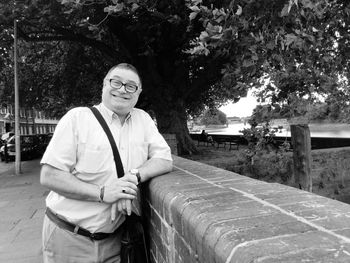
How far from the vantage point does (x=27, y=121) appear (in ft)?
177

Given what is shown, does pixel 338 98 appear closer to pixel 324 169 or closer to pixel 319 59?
pixel 319 59

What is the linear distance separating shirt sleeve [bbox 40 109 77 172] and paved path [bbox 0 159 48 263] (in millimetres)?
3560

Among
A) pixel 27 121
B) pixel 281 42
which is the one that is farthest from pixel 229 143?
pixel 27 121

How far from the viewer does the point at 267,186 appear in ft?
7.26

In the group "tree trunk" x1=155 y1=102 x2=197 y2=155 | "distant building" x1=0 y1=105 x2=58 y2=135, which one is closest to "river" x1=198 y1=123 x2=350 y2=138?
"tree trunk" x1=155 y1=102 x2=197 y2=155

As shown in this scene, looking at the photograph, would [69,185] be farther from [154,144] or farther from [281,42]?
[281,42]

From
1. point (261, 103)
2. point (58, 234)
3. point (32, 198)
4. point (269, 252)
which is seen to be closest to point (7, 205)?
point (32, 198)

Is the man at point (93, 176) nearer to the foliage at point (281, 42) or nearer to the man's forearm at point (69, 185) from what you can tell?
the man's forearm at point (69, 185)

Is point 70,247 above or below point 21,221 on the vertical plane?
above

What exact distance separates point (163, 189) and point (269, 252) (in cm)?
126

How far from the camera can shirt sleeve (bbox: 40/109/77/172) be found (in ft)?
7.50

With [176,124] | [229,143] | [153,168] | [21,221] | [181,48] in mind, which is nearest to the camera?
[153,168]

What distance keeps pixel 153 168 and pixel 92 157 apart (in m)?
0.45

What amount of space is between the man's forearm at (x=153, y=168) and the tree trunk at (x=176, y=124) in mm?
12106
